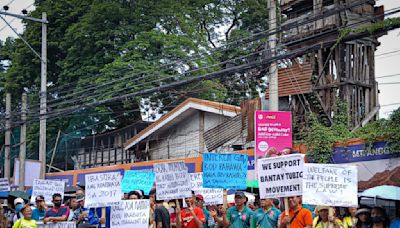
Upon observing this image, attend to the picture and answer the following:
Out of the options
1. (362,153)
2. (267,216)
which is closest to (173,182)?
(267,216)

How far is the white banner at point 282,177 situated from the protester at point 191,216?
2160 mm

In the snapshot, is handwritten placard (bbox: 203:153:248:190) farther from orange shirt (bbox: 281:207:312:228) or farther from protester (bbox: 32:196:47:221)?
protester (bbox: 32:196:47:221)

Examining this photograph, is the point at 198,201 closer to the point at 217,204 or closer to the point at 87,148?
the point at 217,204

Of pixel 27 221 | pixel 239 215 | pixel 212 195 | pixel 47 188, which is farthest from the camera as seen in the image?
pixel 47 188

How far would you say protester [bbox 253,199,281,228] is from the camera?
9.55 meters

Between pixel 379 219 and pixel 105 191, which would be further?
pixel 105 191

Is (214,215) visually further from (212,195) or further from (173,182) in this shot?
(212,195)

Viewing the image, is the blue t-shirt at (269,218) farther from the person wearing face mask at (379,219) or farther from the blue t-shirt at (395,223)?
the blue t-shirt at (395,223)

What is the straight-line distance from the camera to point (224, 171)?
11734 mm

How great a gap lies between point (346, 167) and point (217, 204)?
4.73 meters

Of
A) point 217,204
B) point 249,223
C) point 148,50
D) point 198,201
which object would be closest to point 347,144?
point 217,204

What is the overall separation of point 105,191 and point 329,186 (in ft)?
15.6

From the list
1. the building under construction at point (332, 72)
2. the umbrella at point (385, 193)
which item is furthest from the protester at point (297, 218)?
the building under construction at point (332, 72)

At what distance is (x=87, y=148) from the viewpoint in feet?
114
